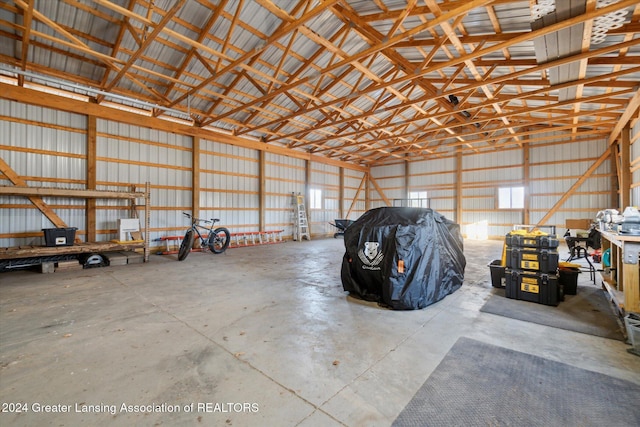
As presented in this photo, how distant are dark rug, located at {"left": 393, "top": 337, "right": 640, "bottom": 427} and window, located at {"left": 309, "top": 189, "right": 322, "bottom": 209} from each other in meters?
10.8

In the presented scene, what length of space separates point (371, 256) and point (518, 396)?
77.6 inches

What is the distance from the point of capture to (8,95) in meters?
5.71

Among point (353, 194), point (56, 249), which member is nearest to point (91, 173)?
point (56, 249)

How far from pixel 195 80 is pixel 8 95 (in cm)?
374

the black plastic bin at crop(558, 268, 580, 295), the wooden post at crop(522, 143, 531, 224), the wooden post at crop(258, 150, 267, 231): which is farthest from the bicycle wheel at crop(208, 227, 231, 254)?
the wooden post at crop(522, 143, 531, 224)

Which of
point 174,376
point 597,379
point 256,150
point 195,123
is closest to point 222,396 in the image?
point 174,376

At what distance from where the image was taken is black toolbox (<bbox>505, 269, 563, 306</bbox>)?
3391 mm

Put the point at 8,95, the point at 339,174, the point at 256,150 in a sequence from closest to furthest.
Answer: the point at 8,95, the point at 256,150, the point at 339,174

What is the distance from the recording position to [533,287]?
352cm

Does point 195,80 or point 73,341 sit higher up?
point 195,80

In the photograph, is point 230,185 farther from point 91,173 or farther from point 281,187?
point 91,173

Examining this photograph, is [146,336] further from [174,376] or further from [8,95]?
[8,95]

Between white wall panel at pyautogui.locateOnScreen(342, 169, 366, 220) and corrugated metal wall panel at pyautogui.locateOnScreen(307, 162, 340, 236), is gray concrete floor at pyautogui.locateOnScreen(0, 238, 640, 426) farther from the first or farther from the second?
white wall panel at pyautogui.locateOnScreen(342, 169, 366, 220)

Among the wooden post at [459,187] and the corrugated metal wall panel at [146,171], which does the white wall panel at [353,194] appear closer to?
the wooden post at [459,187]
